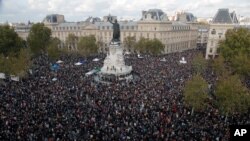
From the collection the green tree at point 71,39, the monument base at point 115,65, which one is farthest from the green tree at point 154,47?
the monument base at point 115,65

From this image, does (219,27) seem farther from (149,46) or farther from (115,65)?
(115,65)

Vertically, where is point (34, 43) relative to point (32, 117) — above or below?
above

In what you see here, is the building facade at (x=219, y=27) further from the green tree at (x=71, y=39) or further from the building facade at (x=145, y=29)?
the green tree at (x=71, y=39)

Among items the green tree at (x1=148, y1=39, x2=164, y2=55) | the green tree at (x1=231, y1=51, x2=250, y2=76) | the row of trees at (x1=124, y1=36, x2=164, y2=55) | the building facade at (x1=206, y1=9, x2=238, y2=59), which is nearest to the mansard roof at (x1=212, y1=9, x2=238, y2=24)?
the building facade at (x1=206, y1=9, x2=238, y2=59)

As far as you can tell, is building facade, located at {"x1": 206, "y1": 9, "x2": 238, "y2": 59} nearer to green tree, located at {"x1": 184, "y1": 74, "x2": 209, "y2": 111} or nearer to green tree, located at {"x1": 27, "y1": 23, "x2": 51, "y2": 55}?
green tree, located at {"x1": 27, "y1": 23, "x2": 51, "y2": 55}

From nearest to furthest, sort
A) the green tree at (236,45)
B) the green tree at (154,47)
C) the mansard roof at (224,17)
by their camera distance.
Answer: the green tree at (236,45) → the mansard roof at (224,17) → the green tree at (154,47)

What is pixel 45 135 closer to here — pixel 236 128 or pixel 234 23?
pixel 236 128

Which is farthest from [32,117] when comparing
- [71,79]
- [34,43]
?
[34,43]
